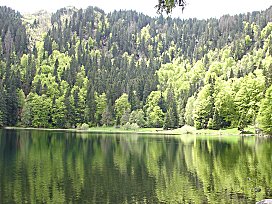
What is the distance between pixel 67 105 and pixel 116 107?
21.3 metres

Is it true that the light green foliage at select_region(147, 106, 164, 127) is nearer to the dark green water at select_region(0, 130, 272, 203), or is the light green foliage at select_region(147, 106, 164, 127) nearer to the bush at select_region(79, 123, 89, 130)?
the bush at select_region(79, 123, 89, 130)

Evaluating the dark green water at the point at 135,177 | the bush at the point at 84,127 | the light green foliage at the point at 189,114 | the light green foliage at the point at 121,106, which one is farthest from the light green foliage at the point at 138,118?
the dark green water at the point at 135,177

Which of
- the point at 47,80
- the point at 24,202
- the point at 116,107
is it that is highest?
the point at 47,80

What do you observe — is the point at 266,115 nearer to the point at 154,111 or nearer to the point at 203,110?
the point at 203,110

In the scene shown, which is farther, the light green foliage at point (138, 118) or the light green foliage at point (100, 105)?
the light green foliage at point (100, 105)

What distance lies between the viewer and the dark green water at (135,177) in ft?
96.6

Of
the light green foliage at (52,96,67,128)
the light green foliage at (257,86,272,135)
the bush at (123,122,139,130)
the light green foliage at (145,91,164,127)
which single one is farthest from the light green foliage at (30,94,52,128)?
the light green foliage at (257,86,272,135)

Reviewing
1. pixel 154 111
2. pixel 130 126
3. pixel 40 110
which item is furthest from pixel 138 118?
pixel 40 110

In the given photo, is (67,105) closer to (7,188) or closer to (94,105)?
(94,105)

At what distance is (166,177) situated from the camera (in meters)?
38.7

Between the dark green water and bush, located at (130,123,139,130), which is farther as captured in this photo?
bush, located at (130,123,139,130)

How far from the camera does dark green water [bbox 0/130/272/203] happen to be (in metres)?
29.5

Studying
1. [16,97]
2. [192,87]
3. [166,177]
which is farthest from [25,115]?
[166,177]

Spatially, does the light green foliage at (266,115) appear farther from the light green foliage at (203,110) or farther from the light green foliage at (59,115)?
the light green foliage at (59,115)
